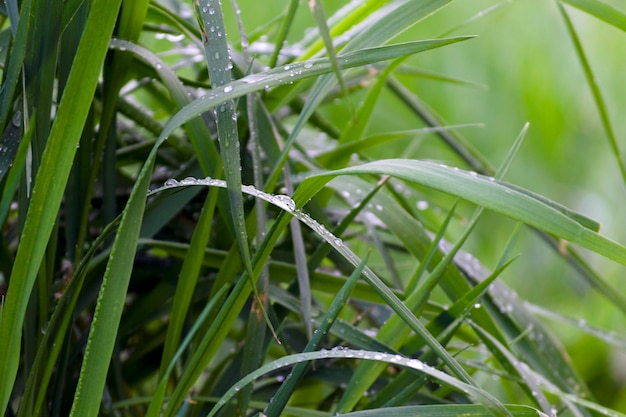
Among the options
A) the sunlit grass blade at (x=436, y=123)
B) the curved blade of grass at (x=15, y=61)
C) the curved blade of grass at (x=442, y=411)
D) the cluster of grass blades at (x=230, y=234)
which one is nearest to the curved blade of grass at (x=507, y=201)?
the cluster of grass blades at (x=230, y=234)

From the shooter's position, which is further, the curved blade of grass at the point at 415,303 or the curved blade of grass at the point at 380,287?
the curved blade of grass at the point at 415,303

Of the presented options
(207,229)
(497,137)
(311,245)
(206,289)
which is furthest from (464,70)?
Result: (207,229)

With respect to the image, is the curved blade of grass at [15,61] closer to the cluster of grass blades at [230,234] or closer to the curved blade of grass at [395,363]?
the cluster of grass blades at [230,234]

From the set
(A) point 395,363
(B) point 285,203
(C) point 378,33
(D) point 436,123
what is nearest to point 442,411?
(A) point 395,363

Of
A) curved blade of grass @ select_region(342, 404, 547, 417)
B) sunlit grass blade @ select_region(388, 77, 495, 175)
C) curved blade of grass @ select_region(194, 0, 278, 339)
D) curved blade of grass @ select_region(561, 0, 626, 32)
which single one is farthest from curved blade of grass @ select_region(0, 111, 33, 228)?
sunlit grass blade @ select_region(388, 77, 495, 175)

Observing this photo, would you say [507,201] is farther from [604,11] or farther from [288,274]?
[288,274]

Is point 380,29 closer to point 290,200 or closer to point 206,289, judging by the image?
point 290,200

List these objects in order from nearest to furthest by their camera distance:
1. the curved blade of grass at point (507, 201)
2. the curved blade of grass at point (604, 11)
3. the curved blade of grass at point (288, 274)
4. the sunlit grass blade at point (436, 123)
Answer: the curved blade of grass at point (507, 201), the curved blade of grass at point (604, 11), the curved blade of grass at point (288, 274), the sunlit grass blade at point (436, 123)

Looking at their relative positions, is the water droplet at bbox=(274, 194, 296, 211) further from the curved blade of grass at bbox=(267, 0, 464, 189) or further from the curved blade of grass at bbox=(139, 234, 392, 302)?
the curved blade of grass at bbox=(139, 234, 392, 302)
